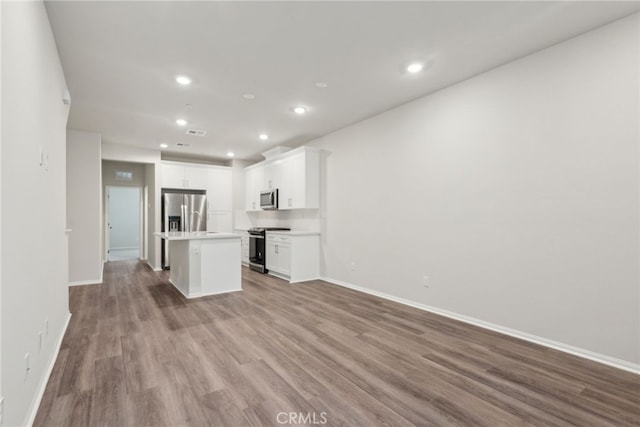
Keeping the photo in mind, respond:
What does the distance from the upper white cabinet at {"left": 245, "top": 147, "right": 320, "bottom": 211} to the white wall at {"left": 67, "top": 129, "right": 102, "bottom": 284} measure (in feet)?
10.1

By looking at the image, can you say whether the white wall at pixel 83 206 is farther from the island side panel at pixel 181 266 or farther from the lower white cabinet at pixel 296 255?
the lower white cabinet at pixel 296 255

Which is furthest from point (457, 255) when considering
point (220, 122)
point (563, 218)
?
point (220, 122)

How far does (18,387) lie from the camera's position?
1.52m

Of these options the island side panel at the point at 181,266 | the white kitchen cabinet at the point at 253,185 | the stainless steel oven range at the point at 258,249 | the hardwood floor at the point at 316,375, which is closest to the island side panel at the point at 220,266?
the island side panel at the point at 181,266

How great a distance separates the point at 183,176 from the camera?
7.06m

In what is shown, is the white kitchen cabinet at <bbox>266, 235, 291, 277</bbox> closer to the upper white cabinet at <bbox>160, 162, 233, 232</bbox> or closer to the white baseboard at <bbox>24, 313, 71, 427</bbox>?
the upper white cabinet at <bbox>160, 162, 233, 232</bbox>

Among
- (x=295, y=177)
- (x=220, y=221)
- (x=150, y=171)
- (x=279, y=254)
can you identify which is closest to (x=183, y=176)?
(x=150, y=171)

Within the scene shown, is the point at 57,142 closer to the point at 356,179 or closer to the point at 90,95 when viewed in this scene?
the point at 90,95

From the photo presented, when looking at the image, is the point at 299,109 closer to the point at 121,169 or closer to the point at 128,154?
the point at 128,154

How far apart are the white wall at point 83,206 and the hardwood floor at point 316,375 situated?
197cm

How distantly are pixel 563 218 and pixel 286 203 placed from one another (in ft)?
14.5

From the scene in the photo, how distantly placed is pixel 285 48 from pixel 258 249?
445cm

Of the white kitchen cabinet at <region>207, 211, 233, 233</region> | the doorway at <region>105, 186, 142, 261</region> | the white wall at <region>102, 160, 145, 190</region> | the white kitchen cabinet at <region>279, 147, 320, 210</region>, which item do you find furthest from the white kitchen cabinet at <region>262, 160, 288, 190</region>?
the doorway at <region>105, 186, 142, 261</region>

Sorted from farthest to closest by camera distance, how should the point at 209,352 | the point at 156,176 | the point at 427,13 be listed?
the point at 156,176, the point at 209,352, the point at 427,13
